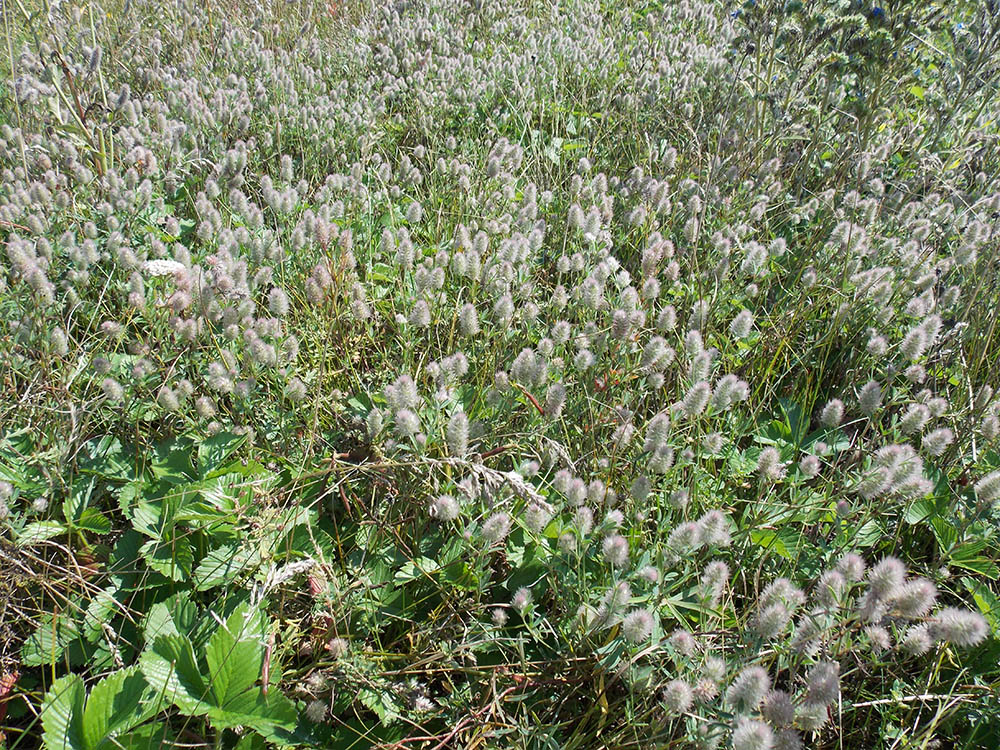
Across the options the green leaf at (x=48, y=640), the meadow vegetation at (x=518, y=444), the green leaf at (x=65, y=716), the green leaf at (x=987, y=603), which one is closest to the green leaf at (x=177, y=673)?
the meadow vegetation at (x=518, y=444)

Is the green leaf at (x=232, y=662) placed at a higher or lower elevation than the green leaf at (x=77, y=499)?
higher

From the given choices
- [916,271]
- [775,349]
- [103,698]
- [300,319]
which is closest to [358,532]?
[103,698]

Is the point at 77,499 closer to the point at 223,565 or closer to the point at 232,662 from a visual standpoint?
the point at 223,565

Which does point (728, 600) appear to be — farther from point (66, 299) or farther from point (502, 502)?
point (66, 299)

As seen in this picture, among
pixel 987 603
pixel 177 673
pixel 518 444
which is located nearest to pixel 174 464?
pixel 177 673

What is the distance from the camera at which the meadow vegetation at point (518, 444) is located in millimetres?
1438

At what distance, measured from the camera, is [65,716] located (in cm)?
132

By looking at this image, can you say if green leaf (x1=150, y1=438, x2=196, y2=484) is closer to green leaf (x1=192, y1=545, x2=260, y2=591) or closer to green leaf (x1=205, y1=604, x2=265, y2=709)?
green leaf (x1=192, y1=545, x2=260, y2=591)

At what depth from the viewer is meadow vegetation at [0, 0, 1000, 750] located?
1438 mm

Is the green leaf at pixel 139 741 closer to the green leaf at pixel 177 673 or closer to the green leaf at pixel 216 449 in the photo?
the green leaf at pixel 177 673

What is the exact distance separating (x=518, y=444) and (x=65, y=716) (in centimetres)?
116

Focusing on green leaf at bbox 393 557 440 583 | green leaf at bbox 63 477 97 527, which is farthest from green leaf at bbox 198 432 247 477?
green leaf at bbox 393 557 440 583

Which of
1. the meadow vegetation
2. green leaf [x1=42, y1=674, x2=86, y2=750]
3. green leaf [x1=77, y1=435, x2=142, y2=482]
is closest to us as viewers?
green leaf [x1=42, y1=674, x2=86, y2=750]

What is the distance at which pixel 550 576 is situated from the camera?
157cm
